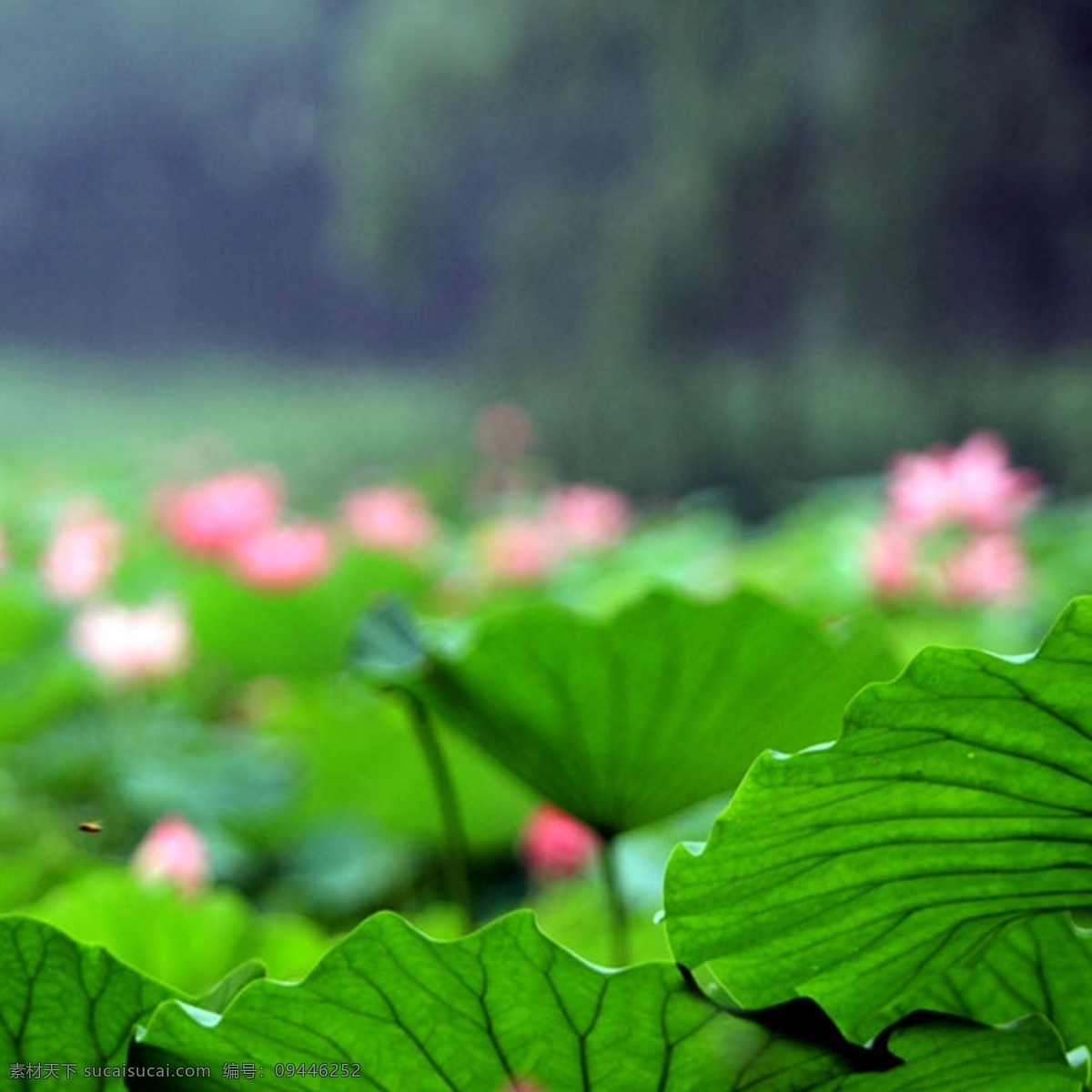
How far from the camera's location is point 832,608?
4.03 feet

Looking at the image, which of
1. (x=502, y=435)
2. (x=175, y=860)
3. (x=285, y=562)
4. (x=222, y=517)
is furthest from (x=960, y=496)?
(x=502, y=435)

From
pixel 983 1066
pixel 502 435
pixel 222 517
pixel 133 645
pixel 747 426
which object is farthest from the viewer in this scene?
pixel 747 426

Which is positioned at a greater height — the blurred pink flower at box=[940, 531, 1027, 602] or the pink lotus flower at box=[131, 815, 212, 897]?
the blurred pink flower at box=[940, 531, 1027, 602]

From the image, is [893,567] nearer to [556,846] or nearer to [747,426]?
[556,846]

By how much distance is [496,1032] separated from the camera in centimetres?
30

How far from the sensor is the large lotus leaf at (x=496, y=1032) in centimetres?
→ 30

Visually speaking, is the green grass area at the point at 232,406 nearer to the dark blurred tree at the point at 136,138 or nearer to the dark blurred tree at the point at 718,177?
the dark blurred tree at the point at 136,138

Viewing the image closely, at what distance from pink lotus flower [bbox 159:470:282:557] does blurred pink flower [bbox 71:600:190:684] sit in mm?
451

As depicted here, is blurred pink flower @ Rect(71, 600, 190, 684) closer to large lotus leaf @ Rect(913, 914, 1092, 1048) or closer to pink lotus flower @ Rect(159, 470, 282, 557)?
pink lotus flower @ Rect(159, 470, 282, 557)

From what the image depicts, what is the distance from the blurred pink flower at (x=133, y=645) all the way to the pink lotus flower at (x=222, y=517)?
0.45 m

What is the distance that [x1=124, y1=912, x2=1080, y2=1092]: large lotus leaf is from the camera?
299mm

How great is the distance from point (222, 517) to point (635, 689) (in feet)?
3.63

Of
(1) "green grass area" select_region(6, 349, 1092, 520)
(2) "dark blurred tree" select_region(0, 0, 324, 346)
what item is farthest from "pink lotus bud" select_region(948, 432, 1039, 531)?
(2) "dark blurred tree" select_region(0, 0, 324, 346)

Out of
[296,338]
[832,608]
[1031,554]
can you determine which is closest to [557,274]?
[296,338]
